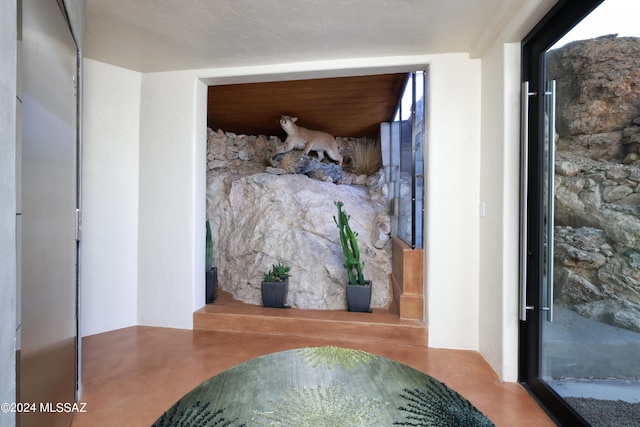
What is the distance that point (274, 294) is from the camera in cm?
293

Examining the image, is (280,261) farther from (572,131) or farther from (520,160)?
(572,131)

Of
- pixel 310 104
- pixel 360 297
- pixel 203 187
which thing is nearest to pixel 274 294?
pixel 360 297

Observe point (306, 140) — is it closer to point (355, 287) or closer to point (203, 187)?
point (203, 187)

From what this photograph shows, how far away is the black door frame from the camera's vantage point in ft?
5.70

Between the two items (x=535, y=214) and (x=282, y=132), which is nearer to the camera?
(x=535, y=214)

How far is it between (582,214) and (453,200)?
38.9 inches

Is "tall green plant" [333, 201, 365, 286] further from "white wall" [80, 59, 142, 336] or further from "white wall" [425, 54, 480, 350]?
"white wall" [80, 59, 142, 336]

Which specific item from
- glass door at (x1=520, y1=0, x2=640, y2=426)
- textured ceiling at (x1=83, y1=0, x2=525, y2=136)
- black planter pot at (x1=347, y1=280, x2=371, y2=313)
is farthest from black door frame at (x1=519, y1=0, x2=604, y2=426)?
black planter pot at (x1=347, y1=280, x2=371, y2=313)

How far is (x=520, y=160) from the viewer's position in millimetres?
1889

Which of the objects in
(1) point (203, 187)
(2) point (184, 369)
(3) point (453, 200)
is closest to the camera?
(2) point (184, 369)

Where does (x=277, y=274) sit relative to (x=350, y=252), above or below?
below

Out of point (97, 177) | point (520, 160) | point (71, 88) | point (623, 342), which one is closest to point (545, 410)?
point (623, 342)

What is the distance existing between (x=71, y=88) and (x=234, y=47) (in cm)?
120

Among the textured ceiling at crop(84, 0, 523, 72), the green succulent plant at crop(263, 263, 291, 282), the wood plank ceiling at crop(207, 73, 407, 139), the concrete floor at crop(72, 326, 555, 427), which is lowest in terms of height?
the concrete floor at crop(72, 326, 555, 427)
